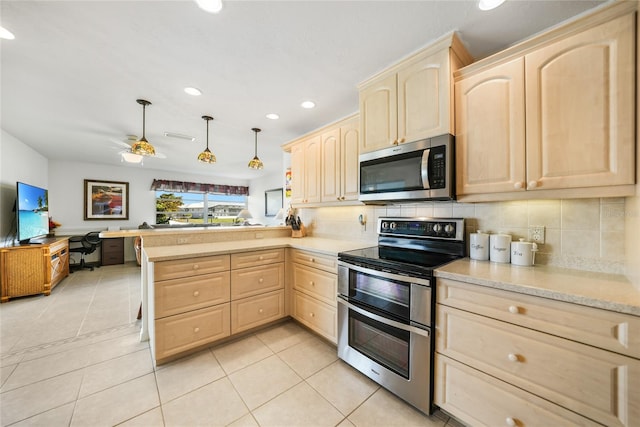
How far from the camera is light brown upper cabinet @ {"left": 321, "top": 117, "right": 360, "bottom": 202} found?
2.34 metres

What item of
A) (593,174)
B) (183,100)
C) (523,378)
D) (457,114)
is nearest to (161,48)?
(183,100)

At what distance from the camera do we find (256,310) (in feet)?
7.61

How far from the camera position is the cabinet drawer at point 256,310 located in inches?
86.3

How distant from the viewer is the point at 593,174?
1.16 m

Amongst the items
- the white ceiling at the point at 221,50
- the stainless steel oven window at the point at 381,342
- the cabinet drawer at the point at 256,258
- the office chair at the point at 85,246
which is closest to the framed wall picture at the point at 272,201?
the office chair at the point at 85,246

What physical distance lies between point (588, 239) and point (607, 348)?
2.40 ft

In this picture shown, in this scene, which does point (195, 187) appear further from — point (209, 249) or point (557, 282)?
point (557, 282)

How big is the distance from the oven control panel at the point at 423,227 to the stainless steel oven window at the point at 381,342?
0.81m

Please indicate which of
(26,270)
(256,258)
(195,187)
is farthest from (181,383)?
(195,187)

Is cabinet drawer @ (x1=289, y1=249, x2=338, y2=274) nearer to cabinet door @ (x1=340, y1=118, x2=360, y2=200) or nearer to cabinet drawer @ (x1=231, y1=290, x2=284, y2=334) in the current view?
cabinet drawer @ (x1=231, y1=290, x2=284, y2=334)

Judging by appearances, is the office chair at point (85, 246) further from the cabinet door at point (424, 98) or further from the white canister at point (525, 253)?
the white canister at point (525, 253)

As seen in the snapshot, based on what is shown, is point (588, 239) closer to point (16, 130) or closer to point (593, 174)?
point (593, 174)

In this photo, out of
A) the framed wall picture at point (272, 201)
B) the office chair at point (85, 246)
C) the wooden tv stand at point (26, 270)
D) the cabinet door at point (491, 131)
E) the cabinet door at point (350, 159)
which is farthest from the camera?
the framed wall picture at point (272, 201)

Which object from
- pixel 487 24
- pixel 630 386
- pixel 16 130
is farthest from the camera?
pixel 16 130
